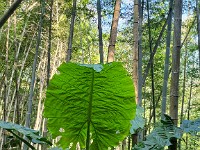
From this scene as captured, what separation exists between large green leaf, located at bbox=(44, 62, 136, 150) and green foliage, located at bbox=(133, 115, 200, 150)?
0.36 feet

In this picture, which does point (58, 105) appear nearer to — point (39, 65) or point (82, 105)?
point (82, 105)

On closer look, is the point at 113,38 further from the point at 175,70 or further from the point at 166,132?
the point at 166,132

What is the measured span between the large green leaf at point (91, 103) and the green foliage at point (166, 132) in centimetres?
11

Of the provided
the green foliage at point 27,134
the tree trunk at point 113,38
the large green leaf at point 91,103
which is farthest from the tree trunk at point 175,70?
the tree trunk at point 113,38

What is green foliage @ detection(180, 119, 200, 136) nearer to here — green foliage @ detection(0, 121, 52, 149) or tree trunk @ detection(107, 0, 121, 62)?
green foliage @ detection(0, 121, 52, 149)

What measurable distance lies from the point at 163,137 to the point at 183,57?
9.02m

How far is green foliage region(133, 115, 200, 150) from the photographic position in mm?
1370

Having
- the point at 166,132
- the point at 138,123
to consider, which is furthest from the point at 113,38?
the point at 166,132

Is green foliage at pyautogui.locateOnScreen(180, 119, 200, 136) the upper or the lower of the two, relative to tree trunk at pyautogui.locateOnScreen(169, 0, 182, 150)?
lower

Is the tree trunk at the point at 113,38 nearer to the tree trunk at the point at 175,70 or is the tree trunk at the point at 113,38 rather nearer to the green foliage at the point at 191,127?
the tree trunk at the point at 175,70

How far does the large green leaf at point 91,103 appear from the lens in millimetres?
1267

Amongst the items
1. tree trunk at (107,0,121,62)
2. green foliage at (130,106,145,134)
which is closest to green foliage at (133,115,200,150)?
green foliage at (130,106,145,134)

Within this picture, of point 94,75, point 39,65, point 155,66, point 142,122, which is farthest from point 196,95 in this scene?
point 94,75

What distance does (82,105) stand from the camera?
138 centimetres
